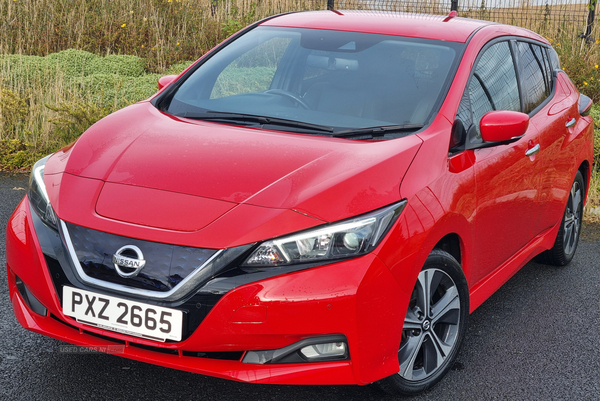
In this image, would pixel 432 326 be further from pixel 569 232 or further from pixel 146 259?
pixel 569 232

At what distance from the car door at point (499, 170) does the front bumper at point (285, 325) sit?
2.83 ft

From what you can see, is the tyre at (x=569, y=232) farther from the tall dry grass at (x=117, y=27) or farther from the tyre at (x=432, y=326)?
the tall dry grass at (x=117, y=27)

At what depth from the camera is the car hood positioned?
95.6 inches

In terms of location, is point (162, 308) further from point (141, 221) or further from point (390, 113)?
point (390, 113)

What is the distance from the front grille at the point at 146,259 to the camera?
2.28m

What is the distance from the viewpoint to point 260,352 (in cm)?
237

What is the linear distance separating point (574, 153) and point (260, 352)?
2.92m

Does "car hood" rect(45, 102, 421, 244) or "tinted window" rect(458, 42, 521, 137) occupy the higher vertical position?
"tinted window" rect(458, 42, 521, 137)

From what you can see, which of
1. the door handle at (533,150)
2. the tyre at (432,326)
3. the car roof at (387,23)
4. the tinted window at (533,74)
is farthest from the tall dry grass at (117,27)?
the tyre at (432,326)

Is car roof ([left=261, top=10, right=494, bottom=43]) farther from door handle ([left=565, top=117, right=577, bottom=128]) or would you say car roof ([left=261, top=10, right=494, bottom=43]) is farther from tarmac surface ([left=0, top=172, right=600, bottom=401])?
tarmac surface ([left=0, top=172, right=600, bottom=401])

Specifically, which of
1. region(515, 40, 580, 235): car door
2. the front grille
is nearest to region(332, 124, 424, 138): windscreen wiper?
the front grille

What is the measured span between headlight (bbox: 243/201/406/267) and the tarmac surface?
790 millimetres

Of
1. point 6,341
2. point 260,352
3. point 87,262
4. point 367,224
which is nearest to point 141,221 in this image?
point 87,262

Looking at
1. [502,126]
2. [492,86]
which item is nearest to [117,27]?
[492,86]
